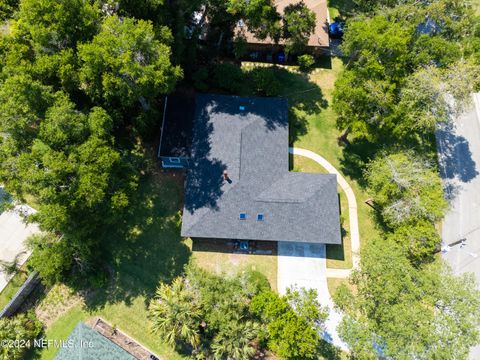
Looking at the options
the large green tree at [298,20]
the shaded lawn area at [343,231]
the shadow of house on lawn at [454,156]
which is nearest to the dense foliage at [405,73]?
the large green tree at [298,20]

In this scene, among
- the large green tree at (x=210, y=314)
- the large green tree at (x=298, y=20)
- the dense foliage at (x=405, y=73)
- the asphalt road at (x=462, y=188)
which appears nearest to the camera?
the large green tree at (x=210, y=314)

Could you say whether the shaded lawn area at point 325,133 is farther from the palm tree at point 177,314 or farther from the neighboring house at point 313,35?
the palm tree at point 177,314

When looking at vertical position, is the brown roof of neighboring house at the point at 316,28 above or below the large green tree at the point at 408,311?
above

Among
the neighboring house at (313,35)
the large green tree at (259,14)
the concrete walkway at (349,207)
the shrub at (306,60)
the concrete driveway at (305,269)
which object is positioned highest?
the neighboring house at (313,35)

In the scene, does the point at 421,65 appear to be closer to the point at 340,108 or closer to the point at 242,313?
the point at 340,108

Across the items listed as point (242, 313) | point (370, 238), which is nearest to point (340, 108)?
point (370, 238)

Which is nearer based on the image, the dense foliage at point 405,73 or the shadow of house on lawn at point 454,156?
the dense foliage at point 405,73
